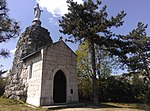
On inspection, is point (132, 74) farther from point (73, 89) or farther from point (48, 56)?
point (48, 56)

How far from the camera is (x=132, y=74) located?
23281 mm

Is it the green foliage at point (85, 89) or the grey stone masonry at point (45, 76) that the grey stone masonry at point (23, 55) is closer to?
the grey stone masonry at point (45, 76)

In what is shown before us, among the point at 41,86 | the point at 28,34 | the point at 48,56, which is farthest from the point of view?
the point at 28,34

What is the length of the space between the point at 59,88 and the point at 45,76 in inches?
78.6

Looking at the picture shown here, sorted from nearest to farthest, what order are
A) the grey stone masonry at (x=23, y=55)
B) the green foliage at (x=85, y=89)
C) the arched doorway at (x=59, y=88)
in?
the arched doorway at (x=59, y=88) < the grey stone masonry at (x=23, y=55) < the green foliage at (x=85, y=89)

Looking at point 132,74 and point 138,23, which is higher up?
point 138,23

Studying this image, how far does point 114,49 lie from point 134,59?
522 centimetres

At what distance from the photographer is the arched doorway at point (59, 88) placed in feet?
55.1

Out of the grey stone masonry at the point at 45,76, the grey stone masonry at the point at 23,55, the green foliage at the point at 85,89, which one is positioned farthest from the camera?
the green foliage at the point at 85,89

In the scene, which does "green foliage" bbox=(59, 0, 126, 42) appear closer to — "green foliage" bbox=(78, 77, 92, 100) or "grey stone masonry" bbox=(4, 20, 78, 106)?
"grey stone masonry" bbox=(4, 20, 78, 106)

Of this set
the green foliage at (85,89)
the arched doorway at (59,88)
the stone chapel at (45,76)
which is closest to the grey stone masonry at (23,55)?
the stone chapel at (45,76)

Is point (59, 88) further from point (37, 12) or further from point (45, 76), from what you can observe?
point (37, 12)

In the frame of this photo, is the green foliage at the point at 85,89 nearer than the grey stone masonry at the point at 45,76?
No

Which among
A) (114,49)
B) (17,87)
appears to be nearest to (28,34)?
(17,87)
